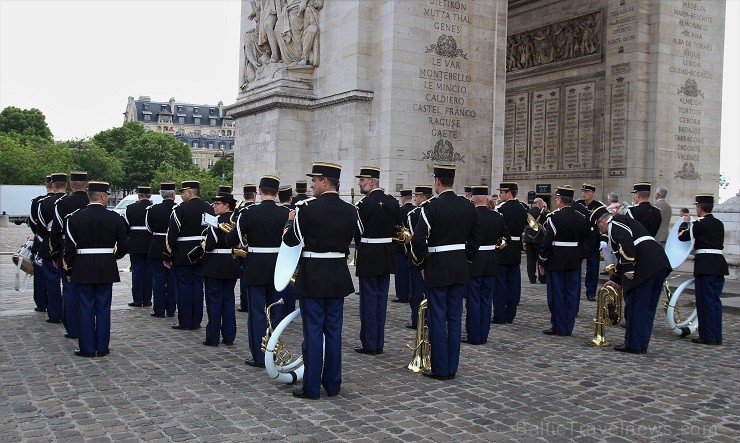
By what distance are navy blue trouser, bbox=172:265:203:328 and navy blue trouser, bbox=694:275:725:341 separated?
7.19m

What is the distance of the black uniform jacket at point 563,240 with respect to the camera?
11383mm

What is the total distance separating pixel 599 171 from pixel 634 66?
3.51m

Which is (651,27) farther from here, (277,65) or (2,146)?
(2,146)

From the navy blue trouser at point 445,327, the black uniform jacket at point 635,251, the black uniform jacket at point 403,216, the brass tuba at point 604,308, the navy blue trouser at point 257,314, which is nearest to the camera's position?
the navy blue trouser at point 445,327

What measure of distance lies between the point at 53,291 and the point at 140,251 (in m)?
1.98

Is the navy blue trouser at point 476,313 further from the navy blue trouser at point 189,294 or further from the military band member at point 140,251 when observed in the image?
the military band member at point 140,251

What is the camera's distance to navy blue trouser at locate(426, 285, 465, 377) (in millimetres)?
8438

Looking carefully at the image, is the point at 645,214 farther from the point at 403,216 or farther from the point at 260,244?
the point at 260,244

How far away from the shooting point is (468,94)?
20.3m

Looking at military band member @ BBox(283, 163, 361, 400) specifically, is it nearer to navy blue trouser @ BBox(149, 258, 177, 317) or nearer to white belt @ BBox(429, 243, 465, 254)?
white belt @ BBox(429, 243, 465, 254)

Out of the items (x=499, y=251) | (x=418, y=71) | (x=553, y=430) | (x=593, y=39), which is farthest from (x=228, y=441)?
(x=593, y=39)

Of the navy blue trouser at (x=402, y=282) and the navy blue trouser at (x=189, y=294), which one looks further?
the navy blue trouser at (x=402, y=282)

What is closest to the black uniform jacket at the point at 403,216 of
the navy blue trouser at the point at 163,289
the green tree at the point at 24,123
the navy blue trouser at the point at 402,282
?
the navy blue trouser at the point at 402,282

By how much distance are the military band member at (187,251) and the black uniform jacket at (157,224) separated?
131 centimetres
